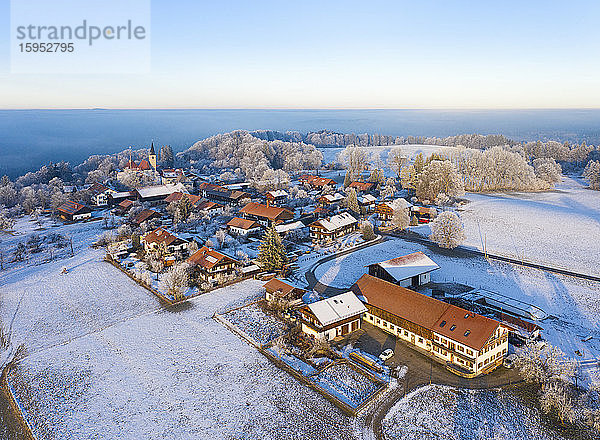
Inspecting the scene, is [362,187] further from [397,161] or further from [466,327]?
[466,327]

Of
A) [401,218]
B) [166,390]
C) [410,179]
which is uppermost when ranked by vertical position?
[410,179]

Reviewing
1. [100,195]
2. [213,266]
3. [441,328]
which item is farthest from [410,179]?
[100,195]

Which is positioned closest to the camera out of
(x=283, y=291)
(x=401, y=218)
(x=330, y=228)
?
(x=283, y=291)

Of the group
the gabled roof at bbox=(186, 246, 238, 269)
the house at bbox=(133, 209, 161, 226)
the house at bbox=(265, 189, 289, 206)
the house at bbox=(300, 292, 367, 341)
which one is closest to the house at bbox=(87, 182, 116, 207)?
the house at bbox=(133, 209, 161, 226)

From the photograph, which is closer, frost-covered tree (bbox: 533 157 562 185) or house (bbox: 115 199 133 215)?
house (bbox: 115 199 133 215)

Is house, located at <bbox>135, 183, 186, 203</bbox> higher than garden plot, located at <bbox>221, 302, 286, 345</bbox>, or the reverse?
house, located at <bbox>135, 183, 186, 203</bbox>

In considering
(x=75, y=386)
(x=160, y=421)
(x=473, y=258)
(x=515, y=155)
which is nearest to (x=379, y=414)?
(x=160, y=421)

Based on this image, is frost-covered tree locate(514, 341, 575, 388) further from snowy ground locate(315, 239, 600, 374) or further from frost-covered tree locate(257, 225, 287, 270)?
frost-covered tree locate(257, 225, 287, 270)
